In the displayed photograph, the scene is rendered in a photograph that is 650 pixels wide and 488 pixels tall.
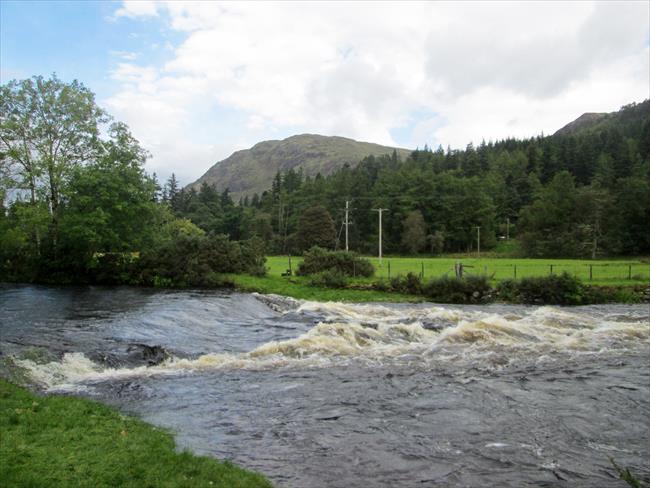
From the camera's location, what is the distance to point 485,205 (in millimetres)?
104938

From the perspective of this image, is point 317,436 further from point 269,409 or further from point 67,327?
point 67,327

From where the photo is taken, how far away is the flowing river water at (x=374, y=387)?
9555mm

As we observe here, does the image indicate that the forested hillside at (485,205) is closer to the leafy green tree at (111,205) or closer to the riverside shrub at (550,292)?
the leafy green tree at (111,205)

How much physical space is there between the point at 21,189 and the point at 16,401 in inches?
1390

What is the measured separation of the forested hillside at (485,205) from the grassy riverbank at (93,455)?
3078 inches

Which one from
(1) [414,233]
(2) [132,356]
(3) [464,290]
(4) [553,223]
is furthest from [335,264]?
(4) [553,223]

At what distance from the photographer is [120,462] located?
26.6ft

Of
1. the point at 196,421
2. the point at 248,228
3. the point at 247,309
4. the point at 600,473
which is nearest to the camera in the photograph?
the point at 600,473

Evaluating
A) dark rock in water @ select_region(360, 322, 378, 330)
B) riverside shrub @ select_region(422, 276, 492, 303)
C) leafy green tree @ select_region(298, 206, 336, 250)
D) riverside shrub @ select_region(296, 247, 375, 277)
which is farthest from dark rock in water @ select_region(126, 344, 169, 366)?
leafy green tree @ select_region(298, 206, 336, 250)

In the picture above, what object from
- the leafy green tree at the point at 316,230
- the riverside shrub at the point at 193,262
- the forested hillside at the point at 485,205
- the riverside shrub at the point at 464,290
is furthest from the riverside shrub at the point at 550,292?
the leafy green tree at the point at 316,230

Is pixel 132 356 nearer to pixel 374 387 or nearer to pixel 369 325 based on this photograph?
pixel 374 387

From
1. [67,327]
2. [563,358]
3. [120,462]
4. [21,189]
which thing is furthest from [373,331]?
[21,189]

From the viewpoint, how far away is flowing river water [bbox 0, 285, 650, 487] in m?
9.55

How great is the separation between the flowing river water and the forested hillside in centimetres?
6583
